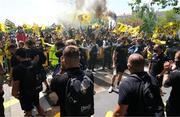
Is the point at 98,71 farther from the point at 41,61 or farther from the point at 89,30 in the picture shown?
the point at 89,30

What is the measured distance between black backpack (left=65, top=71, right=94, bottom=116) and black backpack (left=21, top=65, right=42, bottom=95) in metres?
3.11

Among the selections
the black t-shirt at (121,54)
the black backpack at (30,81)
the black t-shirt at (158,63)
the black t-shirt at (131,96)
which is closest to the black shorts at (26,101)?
the black backpack at (30,81)

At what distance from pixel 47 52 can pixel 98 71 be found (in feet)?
8.22

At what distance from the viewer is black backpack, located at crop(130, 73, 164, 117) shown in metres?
4.66

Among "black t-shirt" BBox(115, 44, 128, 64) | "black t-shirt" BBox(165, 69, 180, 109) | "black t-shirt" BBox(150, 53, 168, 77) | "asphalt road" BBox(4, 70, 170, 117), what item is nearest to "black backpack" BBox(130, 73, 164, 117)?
"black t-shirt" BBox(165, 69, 180, 109)

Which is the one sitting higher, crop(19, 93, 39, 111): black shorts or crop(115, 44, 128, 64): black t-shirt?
crop(115, 44, 128, 64): black t-shirt

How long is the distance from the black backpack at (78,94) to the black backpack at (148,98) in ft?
1.89

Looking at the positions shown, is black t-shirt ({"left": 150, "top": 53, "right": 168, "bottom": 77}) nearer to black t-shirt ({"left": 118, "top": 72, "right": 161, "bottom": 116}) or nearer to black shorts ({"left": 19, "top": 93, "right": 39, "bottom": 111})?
black shorts ({"left": 19, "top": 93, "right": 39, "bottom": 111})

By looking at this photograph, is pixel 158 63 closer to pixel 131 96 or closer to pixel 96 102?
pixel 96 102

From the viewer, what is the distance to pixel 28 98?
8117mm

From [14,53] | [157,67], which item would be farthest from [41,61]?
[157,67]


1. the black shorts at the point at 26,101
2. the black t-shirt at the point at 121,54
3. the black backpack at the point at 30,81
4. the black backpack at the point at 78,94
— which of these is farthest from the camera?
the black t-shirt at the point at 121,54

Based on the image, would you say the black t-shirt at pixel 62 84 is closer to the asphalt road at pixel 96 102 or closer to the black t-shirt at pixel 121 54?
the asphalt road at pixel 96 102

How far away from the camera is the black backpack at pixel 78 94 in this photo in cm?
480
